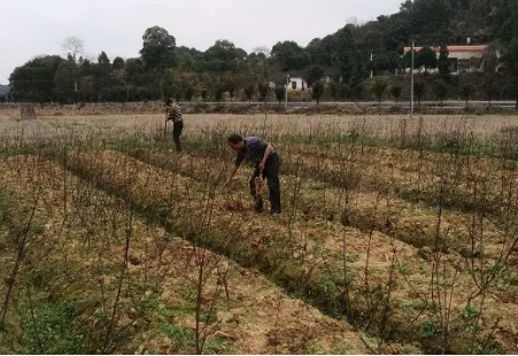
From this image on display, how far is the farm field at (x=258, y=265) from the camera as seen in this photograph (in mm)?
4434

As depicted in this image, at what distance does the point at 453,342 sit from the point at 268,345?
142cm

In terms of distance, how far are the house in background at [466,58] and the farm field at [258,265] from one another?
151 feet

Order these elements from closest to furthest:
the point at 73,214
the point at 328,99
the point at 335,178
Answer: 1. the point at 73,214
2. the point at 335,178
3. the point at 328,99

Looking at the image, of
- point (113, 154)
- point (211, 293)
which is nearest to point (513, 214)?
point (211, 293)

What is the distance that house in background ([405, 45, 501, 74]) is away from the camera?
5309cm

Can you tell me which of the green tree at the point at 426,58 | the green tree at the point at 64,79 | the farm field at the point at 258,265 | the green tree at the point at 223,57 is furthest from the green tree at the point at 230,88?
the farm field at the point at 258,265

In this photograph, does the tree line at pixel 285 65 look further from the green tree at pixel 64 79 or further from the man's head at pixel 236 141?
the man's head at pixel 236 141

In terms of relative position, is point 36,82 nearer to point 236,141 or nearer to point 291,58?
point 291,58

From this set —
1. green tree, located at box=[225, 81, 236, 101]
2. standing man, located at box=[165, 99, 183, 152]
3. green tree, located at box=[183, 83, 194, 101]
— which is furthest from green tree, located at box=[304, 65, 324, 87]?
standing man, located at box=[165, 99, 183, 152]

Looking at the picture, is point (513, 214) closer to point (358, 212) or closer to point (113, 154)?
point (358, 212)

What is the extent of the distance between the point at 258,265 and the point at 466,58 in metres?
58.7

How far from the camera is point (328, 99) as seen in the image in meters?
48.4

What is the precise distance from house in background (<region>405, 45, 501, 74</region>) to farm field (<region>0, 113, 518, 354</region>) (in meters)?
46.1

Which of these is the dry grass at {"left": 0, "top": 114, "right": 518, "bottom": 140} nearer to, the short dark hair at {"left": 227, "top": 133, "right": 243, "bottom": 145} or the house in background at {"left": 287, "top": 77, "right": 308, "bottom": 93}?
the short dark hair at {"left": 227, "top": 133, "right": 243, "bottom": 145}
